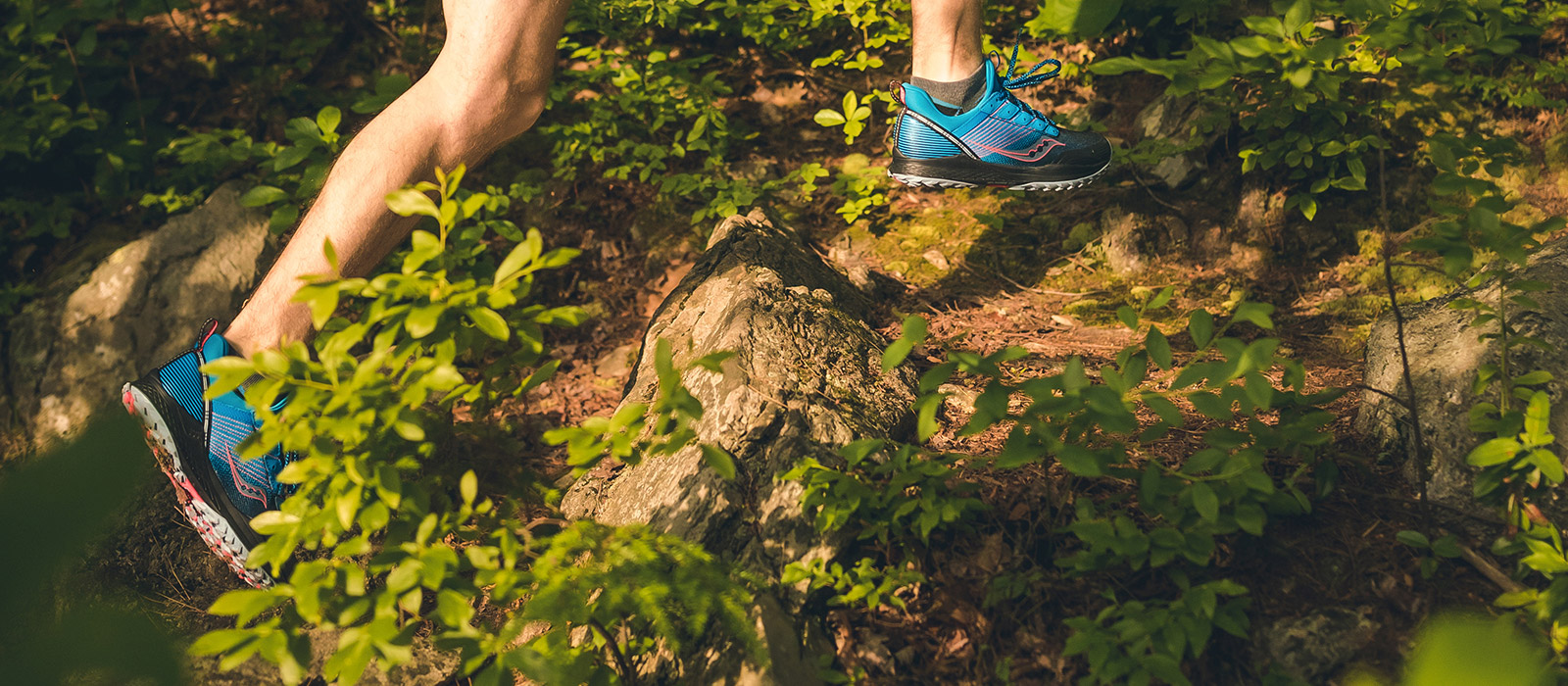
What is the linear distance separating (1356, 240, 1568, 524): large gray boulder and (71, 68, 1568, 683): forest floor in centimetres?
7

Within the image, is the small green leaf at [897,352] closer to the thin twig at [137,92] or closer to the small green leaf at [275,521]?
the small green leaf at [275,521]

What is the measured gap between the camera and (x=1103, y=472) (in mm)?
1364

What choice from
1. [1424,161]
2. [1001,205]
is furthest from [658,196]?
[1424,161]

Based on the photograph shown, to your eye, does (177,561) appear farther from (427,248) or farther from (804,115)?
(804,115)

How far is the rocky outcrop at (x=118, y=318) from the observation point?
325cm

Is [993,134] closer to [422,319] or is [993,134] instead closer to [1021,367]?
[1021,367]

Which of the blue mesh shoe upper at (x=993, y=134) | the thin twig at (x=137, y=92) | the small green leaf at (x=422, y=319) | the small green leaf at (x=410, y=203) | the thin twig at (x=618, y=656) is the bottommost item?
the thin twig at (x=137, y=92)

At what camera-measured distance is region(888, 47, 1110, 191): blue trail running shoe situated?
260cm

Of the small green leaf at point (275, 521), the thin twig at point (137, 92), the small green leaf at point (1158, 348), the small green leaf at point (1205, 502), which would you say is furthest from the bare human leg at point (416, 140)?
the thin twig at point (137, 92)

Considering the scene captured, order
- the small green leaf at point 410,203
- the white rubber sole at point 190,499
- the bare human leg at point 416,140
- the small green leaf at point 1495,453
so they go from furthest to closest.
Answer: the bare human leg at point 416,140, the white rubber sole at point 190,499, the small green leaf at point 1495,453, the small green leaf at point 410,203

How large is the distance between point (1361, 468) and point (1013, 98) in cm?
152

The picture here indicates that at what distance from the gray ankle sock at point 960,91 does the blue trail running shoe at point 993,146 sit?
0.5 inches

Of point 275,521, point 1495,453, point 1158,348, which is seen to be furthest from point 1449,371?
point 275,521

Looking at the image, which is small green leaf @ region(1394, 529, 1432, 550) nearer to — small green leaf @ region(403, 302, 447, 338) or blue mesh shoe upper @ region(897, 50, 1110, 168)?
blue mesh shoe upper @ region(897, 50, 1110, 168)
